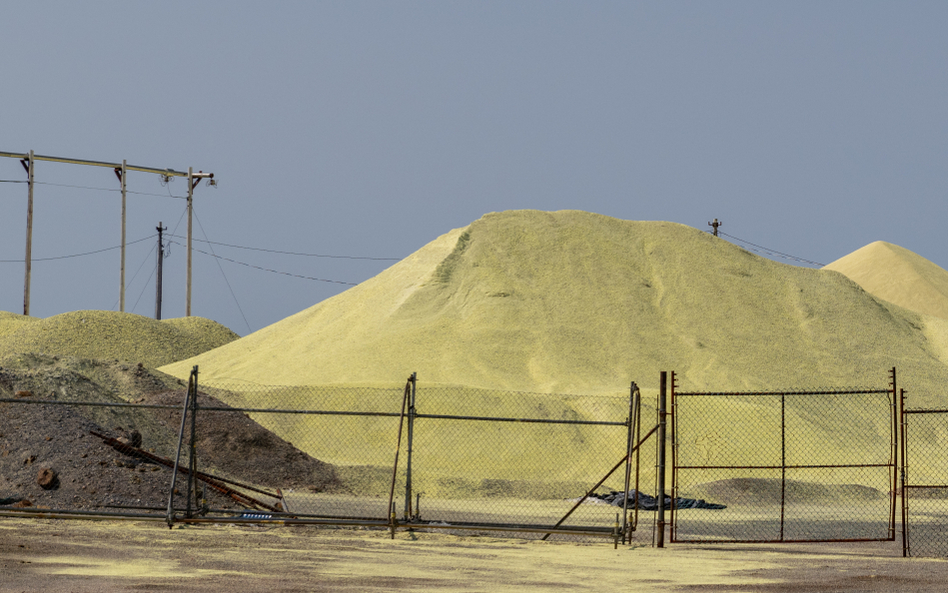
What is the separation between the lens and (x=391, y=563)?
12398 millimetres

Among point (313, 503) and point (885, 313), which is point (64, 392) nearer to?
point (313, 503)

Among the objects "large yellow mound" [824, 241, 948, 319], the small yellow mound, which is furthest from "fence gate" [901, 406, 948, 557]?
"large yellow mound" [824, 241, 948, 319]

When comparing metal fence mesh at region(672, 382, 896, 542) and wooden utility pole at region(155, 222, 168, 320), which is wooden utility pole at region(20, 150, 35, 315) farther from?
metal fence mesh at region(672, 382, 896, 542)

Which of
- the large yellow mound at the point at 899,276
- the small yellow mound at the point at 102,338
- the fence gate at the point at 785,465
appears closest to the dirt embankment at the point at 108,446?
the fence gate at the point at 785,465

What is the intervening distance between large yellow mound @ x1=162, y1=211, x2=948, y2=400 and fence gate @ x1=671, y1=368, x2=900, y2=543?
12.5ft

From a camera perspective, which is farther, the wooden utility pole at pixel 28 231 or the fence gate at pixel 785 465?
the wooden utility pole at pixel 28 231

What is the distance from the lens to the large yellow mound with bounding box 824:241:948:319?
87.9m

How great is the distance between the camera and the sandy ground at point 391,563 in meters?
10.8

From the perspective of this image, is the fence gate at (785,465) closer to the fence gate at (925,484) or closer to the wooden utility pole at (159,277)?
the fence gate at (925,484)

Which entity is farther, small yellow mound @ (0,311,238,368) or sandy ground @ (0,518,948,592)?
small yellow mound @ (0,311,238,368)

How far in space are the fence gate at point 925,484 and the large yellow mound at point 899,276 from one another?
166 ft

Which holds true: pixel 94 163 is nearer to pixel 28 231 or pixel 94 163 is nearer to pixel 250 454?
pixel 28 231

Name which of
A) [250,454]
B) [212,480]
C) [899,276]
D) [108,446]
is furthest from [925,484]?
[899,276]

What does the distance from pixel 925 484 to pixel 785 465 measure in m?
13.2
